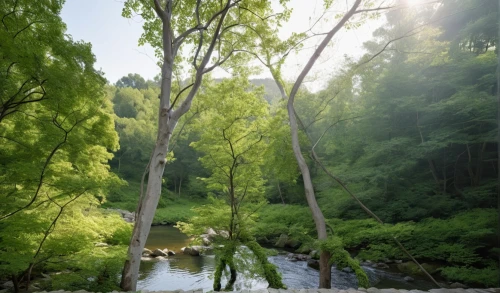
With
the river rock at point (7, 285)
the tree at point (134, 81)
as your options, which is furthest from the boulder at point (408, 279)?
the tree at point (134, 81)

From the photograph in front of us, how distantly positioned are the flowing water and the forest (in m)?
0.55

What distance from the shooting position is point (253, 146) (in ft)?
26.0

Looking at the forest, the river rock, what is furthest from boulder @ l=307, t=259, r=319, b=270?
the river rock

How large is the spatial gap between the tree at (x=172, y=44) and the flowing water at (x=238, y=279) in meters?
2.70

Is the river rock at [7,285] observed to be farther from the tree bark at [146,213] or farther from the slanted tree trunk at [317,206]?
the slanted tree trunk at [317,206]

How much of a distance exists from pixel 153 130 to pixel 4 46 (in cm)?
2521

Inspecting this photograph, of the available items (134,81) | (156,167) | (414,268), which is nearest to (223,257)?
(156,167)

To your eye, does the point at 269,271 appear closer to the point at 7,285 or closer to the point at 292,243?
the point at 7,285

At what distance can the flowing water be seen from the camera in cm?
757

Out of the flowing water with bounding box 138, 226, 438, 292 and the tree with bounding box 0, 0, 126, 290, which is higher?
the tree with bounding box 0, 0, 126, 290

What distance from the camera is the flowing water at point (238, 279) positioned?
7.57 m

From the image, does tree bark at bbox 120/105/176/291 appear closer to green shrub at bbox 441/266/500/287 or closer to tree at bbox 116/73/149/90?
green shrub at bbox 441/266/500/287

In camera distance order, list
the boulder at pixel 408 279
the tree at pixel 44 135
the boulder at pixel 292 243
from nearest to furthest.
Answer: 1. the tree at pixel 44 135
2. the boulder at pixel 408 279
3. the boulder at pixel 292 243

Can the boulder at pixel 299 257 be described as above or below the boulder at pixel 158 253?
above
